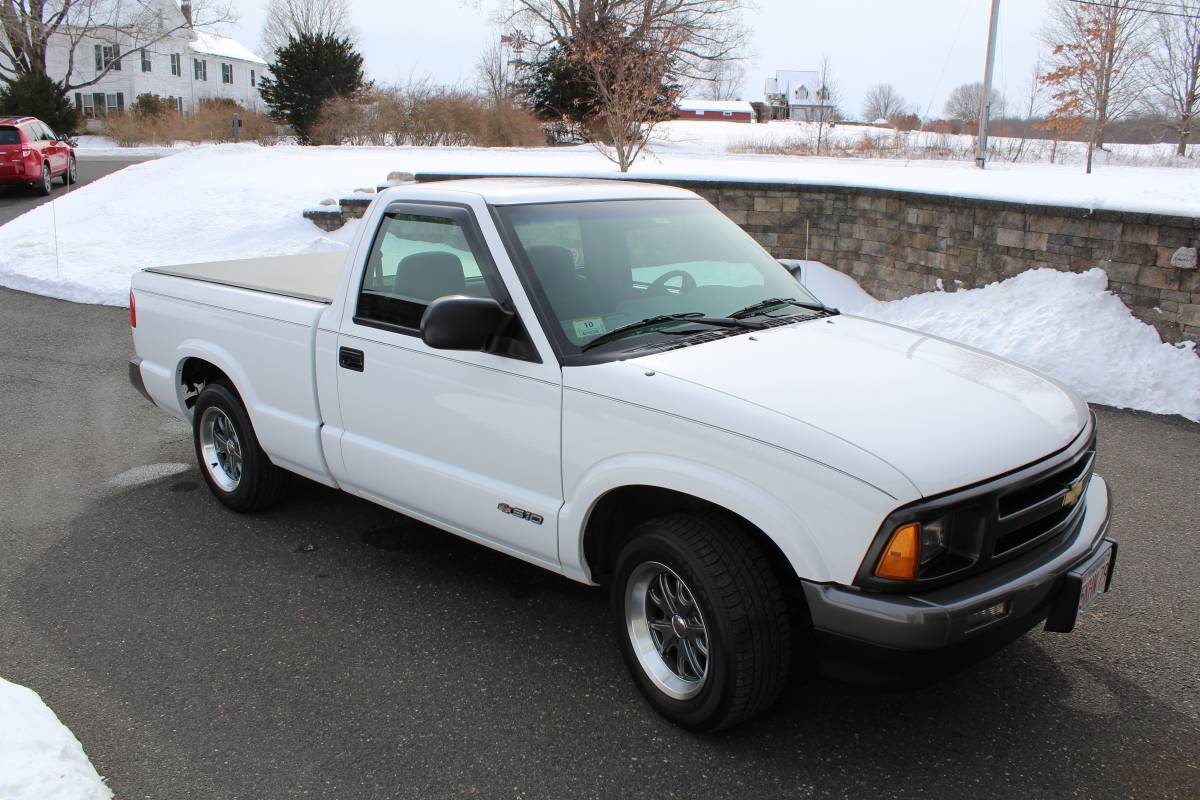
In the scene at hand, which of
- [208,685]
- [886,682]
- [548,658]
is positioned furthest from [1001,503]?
[208,685]

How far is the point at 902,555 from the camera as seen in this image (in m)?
2.72

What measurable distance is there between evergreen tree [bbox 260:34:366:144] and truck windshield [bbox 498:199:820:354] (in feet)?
116

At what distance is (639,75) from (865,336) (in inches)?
673

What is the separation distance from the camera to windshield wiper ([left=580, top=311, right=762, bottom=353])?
139 inches

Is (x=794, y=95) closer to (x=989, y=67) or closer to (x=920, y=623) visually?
(x=989, y=67)

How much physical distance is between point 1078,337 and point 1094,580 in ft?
19.0

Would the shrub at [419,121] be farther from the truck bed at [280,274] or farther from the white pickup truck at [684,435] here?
the white pickup truck at [684,435]

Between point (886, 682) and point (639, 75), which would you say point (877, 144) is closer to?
point (639, 75)

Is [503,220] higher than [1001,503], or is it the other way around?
[503,220]

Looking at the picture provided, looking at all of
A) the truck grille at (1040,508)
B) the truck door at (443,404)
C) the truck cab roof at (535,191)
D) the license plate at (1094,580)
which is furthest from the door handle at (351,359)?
the license plate at (1094,580)

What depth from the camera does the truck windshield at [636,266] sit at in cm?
363

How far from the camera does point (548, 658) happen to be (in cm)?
378

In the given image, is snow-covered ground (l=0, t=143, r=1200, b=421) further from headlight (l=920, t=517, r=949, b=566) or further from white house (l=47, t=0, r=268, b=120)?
white house (l=47, t=0, r=268, b=120)

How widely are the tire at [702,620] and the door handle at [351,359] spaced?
1588mm
